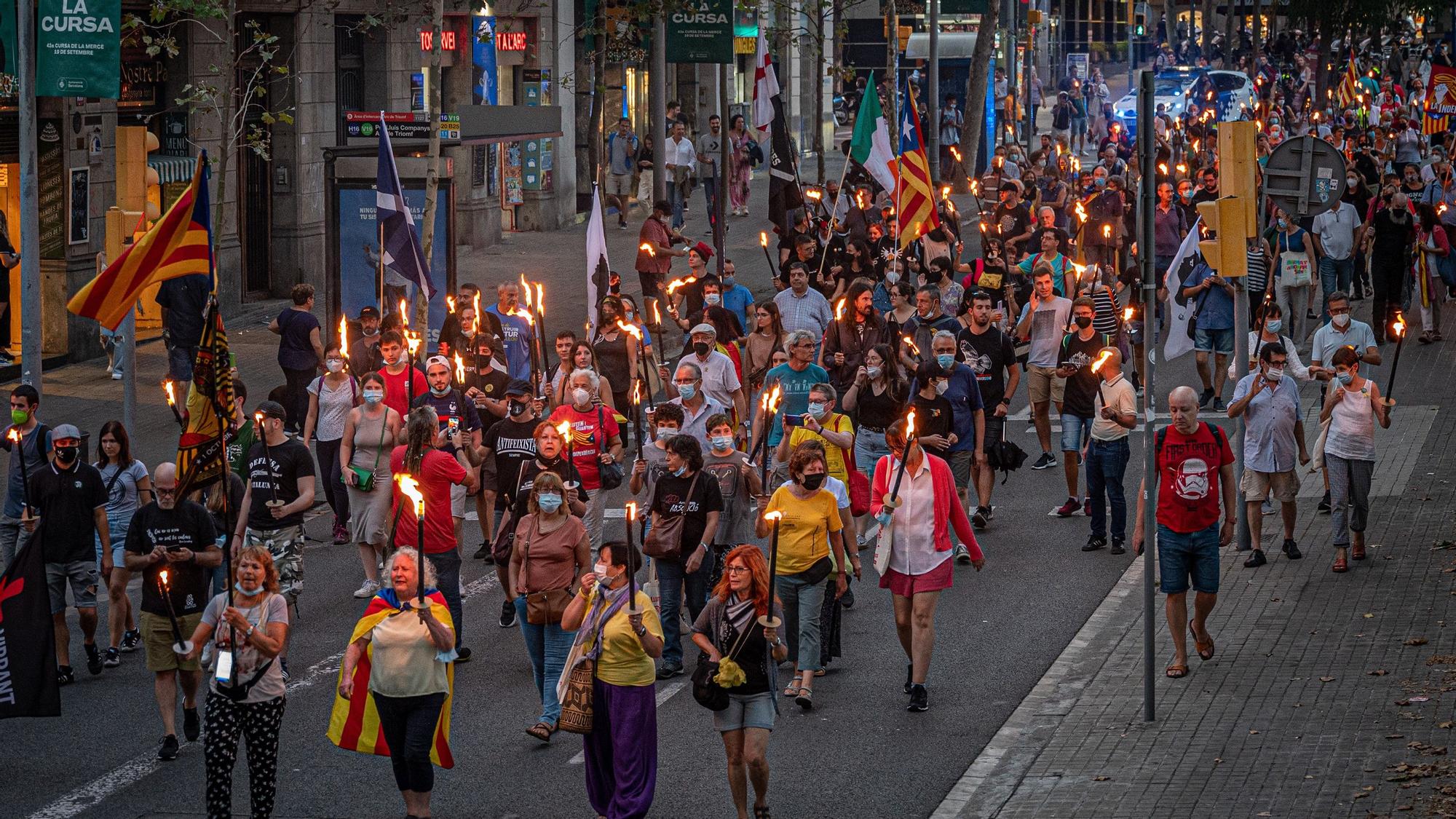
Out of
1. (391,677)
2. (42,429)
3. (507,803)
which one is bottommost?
(507,803)

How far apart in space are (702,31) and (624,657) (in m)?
25.4

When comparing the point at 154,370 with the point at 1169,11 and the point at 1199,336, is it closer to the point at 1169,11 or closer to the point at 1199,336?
the point at 1199,336

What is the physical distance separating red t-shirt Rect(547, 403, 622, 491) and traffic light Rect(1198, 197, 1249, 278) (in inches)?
163

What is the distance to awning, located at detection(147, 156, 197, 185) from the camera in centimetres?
2500

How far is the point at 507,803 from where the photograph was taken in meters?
10.0

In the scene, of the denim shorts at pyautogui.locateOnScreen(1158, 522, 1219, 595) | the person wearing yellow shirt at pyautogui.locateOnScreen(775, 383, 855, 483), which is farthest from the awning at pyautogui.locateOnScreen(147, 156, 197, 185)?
the denim shorts at pyautogui.locateOnScreen(1158, 522, 1219, 595)

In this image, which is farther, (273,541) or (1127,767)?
(273,541)

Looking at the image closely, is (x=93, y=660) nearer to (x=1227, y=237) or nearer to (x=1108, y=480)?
(x=1108, y=480)

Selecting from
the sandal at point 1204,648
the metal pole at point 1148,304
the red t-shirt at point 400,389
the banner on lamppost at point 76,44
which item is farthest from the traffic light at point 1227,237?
the banner on lamppost at point 76,44

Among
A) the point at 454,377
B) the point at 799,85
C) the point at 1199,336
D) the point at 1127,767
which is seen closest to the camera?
the point at 1127,767

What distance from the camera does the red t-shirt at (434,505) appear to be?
39.7 feet

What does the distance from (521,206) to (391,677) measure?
28.1 meters

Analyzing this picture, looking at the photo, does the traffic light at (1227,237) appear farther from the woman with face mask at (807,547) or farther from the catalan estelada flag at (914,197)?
the catalan estelada flag at (914,197)

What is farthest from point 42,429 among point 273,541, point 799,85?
point 799,85
